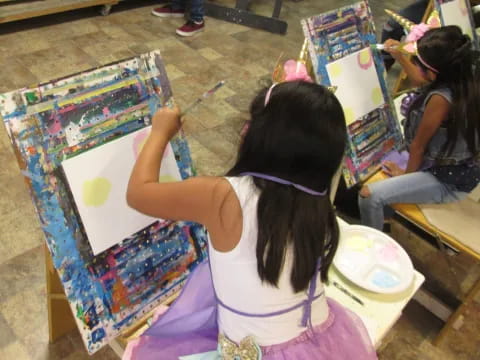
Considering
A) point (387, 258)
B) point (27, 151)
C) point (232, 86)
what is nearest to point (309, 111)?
point (27, 151)

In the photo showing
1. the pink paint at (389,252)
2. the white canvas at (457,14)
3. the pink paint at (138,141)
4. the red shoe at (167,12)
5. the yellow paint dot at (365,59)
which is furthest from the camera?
the red shoe at (167,12)

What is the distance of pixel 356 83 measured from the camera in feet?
5.38

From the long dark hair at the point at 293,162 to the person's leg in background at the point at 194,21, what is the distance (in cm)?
274

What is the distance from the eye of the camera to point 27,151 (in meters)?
0.89

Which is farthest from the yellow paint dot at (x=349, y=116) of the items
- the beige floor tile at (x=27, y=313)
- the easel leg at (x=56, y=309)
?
the beige floor tile at (x=27, y=313)

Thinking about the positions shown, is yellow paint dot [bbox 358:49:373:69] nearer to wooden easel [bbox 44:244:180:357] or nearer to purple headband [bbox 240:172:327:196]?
purple headband [bbox 240:172:327:196]

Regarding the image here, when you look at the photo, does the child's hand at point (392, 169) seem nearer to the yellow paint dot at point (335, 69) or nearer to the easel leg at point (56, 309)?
the yellow paint dot at point (335, 69)

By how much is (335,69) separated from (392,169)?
501 millimetres

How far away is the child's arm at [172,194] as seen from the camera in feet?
2.79

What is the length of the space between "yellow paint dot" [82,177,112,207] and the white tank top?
11.6 inches

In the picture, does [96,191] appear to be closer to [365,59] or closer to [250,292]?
[250,292]

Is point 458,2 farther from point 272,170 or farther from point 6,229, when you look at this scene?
point 6,229

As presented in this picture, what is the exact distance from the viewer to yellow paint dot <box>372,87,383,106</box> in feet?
5.68

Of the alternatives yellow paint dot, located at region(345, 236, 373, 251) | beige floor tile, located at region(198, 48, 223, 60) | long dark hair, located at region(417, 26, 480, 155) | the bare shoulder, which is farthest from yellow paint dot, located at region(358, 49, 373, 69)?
beige floor tile, located at region(198, 48, 223, 60)
